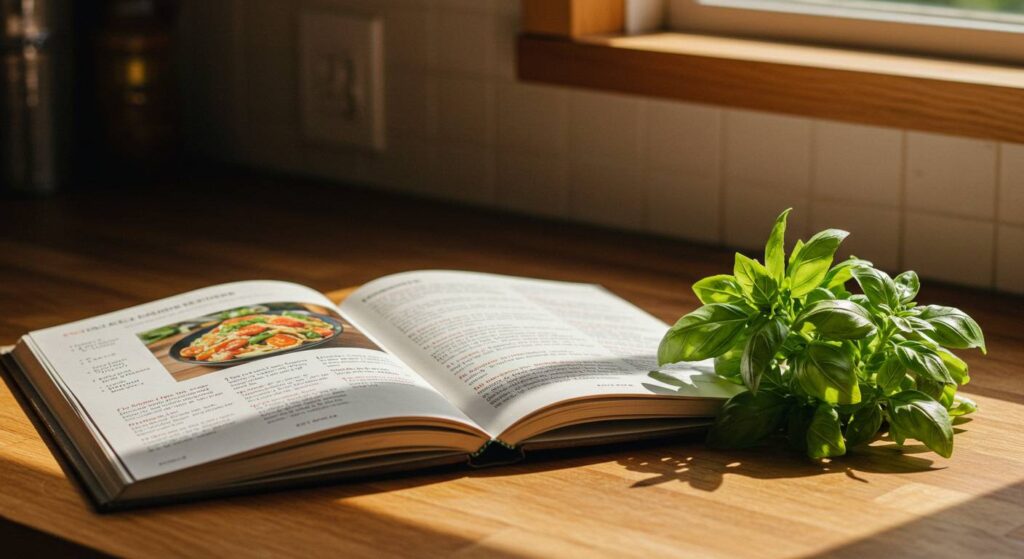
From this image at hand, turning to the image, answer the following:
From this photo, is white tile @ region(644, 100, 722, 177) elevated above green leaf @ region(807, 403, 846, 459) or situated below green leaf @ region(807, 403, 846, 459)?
above

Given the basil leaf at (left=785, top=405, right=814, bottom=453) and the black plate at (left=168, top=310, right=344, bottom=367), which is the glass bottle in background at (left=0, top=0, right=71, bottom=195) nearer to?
the black plate at (left=168, top=310, right=344, bottom=367)

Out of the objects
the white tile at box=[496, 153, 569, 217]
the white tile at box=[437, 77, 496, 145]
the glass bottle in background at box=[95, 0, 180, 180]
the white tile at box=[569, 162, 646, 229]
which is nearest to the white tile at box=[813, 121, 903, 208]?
the white tile at box=[569, 162, 646, 229]

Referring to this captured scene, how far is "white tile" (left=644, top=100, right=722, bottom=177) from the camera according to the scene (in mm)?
1440

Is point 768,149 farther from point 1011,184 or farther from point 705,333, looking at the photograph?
point 705,333

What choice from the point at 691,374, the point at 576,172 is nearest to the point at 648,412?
the point at 691,374

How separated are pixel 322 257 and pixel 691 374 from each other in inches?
23.6

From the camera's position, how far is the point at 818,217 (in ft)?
4.52

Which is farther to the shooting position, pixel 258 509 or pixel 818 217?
pixel 818 217

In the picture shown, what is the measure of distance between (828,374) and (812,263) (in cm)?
7

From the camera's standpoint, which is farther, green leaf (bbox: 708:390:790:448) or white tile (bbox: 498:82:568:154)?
white tile (bbox: 498:82:568:154)

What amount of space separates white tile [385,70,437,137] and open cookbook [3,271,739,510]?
2.21 ft

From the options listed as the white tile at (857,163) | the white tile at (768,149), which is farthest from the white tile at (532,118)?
the white tile at (857,163)

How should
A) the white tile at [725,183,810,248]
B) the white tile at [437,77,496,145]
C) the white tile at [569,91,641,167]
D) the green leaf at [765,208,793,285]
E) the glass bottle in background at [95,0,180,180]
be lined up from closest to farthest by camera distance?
the green leaf at [765,208,793,285], the white tile at [725,183,810,248], the white tile at [569,91,641,167], the white tile at [437,77,496,145], the glass bottle in background at [95,0,180,180]

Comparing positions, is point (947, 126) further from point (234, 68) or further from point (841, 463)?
point (234, 68)
